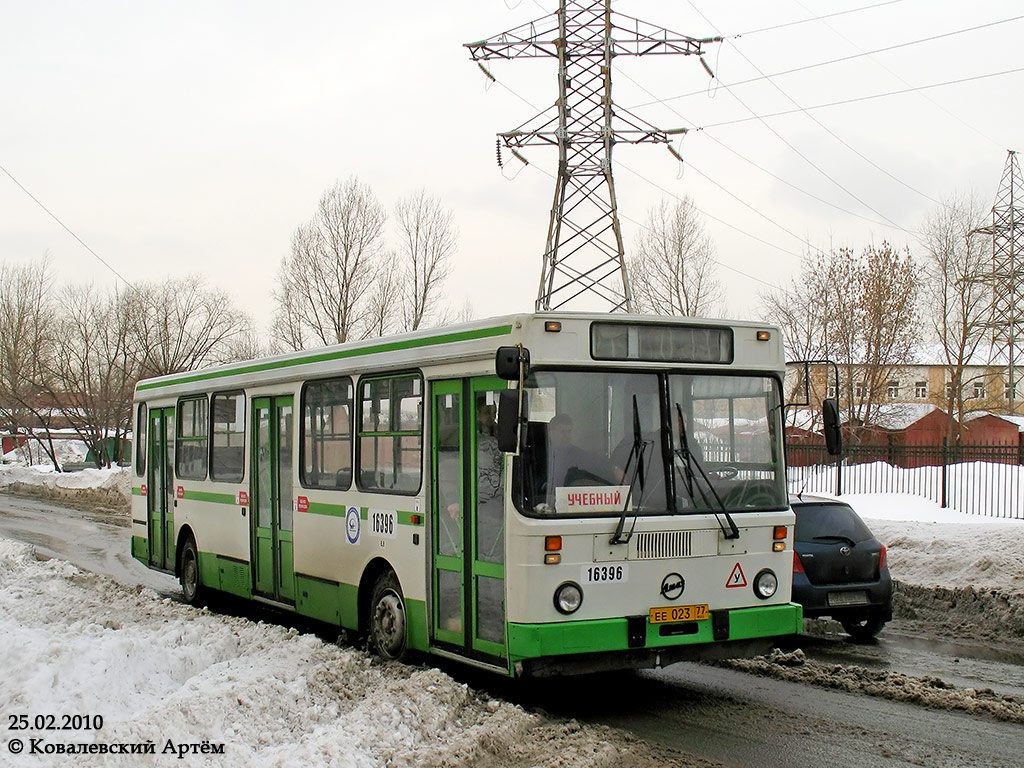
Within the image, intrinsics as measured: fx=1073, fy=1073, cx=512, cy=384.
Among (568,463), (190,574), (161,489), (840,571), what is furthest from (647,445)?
(161,489)

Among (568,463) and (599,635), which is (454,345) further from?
(599,635)

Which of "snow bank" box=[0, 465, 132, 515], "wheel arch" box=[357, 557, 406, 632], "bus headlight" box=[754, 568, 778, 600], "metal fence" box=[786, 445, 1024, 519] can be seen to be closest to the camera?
"bus headlight" box=[754, 568, 778, 600]

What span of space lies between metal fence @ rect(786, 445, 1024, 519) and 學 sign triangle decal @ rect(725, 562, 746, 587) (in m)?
10.1

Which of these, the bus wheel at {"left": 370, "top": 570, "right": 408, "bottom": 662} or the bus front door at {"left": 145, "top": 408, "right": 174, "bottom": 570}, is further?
the bus front door at {"left": 145, "top": 408, "right": 174, "bottom": 570}

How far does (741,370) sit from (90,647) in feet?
17.8

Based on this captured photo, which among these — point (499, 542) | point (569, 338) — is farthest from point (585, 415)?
point (499, 542)

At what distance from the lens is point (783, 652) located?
991cm

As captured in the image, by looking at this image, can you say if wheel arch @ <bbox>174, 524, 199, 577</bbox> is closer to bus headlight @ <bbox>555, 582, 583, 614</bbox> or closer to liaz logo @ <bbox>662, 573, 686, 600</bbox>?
bus headlight @ <bbox>555, 582, 583, 614</bbox>

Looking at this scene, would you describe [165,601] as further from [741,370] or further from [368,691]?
[741,370]

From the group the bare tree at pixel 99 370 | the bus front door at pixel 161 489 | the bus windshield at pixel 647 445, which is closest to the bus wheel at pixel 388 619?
the bus windshield at pixel 647 445

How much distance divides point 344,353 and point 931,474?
51.0 feet

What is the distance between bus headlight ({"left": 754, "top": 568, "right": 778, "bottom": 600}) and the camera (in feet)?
26.7

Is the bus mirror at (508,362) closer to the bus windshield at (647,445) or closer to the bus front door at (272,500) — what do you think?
the bus windshield at (647,445)

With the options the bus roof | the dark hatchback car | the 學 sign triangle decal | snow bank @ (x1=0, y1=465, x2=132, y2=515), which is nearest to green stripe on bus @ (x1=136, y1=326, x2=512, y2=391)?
the bus roof
